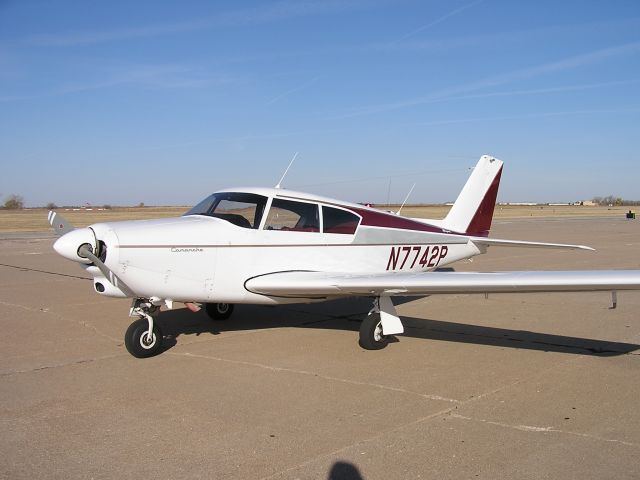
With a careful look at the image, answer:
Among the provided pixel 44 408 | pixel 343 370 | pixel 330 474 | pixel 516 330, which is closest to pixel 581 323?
pixel 516 330

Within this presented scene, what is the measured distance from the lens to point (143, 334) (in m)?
6.84

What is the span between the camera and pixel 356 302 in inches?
437

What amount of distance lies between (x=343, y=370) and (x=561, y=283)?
8.11 ft

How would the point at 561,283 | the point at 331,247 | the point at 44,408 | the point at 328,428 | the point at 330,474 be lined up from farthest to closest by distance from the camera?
1. the point at 331,247
2. the point at 561,283
3. the point at 44,408
4. the point at 328,428
5. the point at 330,474

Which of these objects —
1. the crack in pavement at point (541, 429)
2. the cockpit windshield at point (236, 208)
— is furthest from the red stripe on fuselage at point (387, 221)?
the crack in pavement at point (541, 429)

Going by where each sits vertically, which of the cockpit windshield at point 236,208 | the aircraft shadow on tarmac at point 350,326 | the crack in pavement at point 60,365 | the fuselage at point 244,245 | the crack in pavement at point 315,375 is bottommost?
the aircraft shadow on tarmac at point 350,326

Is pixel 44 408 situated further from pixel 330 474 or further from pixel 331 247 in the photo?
pixel 331 247

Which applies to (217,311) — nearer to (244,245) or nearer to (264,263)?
(264,263)

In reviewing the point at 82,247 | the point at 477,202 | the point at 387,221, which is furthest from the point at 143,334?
the point at 477,202

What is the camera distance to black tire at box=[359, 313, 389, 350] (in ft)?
23.6

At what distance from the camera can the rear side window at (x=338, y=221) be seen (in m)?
8.18

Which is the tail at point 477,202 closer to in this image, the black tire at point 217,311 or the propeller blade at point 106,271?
the black tire at point 217,311

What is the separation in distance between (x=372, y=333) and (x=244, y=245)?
1.94 m

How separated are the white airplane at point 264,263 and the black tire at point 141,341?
0.01 m
